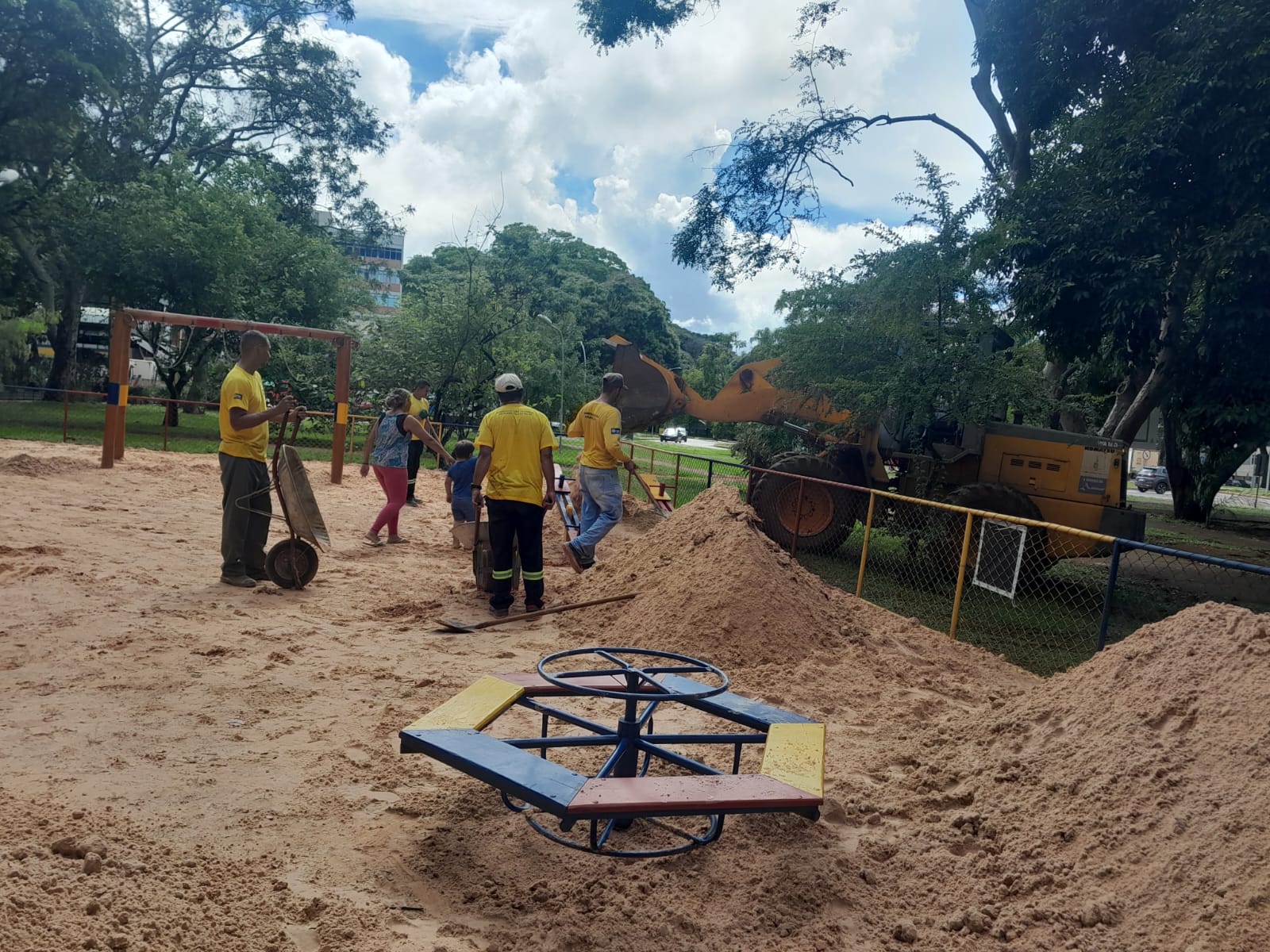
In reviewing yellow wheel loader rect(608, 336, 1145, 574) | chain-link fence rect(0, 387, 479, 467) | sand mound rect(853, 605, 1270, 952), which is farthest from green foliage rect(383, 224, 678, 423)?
sand mound rect(853, 605, 1270, 952)

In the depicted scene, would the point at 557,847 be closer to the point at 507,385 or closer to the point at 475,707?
the point at 475,707

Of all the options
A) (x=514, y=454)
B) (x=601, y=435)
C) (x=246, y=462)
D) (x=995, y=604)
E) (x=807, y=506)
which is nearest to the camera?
(x=514, y=454)

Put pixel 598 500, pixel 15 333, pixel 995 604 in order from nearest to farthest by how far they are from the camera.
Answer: pixel 598 500 < pixel 995 604 < pixel 15 333

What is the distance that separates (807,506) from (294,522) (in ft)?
21.6

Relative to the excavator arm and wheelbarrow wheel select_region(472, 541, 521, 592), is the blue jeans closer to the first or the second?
wheelbarrow wheel select_region(472, 541, 521, 592)

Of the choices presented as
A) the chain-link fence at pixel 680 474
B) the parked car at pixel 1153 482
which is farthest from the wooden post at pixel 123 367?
the parked car at pixel 1153 482

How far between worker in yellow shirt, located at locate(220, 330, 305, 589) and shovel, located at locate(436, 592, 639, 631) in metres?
1.82

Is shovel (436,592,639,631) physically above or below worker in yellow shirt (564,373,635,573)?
below

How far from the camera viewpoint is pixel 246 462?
730 centimetres

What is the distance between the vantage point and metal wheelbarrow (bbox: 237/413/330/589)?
718 centimetres

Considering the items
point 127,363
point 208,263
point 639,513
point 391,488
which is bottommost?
point 639,513

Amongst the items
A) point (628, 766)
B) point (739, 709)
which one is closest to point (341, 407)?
point (739, 709)

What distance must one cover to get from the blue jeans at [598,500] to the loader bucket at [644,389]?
5657 mm

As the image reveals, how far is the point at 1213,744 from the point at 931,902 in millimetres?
1233
